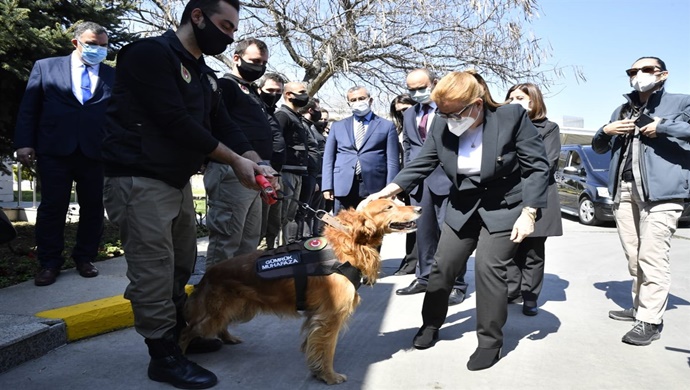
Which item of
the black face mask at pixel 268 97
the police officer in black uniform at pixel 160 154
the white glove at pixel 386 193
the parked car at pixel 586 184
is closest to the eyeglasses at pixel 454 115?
the white glove at pixel 386 193

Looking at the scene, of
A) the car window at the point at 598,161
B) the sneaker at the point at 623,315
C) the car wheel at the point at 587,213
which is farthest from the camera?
the car window at the point at 598,161

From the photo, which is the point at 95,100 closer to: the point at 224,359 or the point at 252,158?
the point at 252,158

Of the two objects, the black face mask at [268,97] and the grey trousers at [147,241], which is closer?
the grey trousers at [147,241]

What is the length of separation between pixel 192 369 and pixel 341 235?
4.16ft

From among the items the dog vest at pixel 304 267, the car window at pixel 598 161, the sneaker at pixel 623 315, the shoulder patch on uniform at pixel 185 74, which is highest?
the shoulder patch on uniform at pixel 185 74

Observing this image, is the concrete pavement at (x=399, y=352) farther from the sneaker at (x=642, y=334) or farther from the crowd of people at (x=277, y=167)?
the crowd of people at (x=277, y=167)

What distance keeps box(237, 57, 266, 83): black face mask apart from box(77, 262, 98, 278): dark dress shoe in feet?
8.33

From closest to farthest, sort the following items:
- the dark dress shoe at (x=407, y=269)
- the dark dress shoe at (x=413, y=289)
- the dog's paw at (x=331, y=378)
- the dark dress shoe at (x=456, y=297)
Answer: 1. the dog's paw at (x=331, y=378)
2. the dark dress shoe at (x=456, y=297)
3. the dark dress shoe at (x=413, y=289)
4. the dark dress shoe at (x=407, y=269)

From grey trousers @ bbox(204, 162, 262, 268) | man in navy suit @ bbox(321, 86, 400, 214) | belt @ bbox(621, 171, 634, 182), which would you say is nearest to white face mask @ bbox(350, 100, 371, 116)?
man in navy suit @ bbox(321, 86, 400, 214)

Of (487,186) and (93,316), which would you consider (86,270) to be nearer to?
(93,316)

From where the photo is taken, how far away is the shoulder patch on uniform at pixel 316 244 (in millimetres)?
3625

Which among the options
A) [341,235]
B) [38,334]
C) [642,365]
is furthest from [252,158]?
[642,365]

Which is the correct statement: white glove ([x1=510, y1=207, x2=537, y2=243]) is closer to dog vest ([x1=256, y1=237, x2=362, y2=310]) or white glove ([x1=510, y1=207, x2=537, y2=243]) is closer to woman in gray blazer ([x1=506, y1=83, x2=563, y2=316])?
dog vest ([x1=256, y1=237, x2=362, y2=310])

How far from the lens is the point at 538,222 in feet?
17.4
